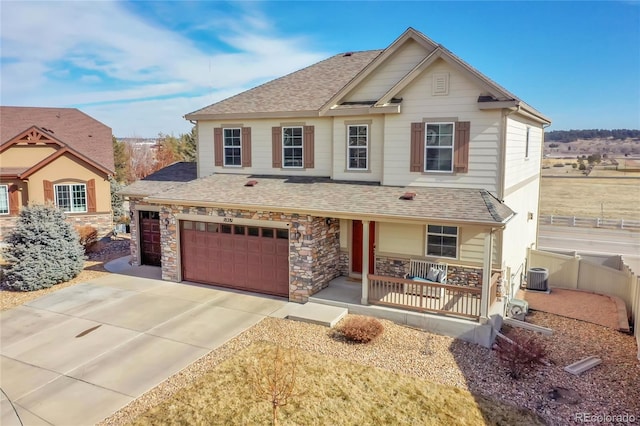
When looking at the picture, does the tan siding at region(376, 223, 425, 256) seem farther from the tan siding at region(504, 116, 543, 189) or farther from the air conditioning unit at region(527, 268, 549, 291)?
the air conditioning unit at region(527, 268, 549, 291)

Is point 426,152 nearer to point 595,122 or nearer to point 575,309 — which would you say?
point 575,309

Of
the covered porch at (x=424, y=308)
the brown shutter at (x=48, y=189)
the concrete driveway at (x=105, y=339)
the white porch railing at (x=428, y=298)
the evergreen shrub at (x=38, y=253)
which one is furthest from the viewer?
the brown shutter at (x=48, y=189)

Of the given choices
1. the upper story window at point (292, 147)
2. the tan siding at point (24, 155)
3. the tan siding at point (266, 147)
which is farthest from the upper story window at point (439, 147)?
the tan siding at point (24, 155)

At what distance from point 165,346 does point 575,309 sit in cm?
1305

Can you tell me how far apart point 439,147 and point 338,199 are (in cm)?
345

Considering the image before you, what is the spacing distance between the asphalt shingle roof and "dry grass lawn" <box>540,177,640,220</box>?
25613 millimetres

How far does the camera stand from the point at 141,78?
32625mm

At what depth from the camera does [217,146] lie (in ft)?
55.9

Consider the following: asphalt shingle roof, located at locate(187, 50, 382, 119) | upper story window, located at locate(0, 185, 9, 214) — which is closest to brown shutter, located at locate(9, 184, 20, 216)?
upper story window, located at locate(0, 185, 9, 214)

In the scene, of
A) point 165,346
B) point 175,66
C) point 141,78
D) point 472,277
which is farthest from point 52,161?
point 472,277

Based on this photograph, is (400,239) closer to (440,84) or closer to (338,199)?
(338,199)

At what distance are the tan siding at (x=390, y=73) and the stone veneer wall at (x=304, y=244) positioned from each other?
14.5 ft

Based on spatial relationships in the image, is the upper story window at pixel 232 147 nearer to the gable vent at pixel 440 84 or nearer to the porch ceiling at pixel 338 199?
the porch ceiling at pixel 338 199

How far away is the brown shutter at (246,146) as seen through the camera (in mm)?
16328
